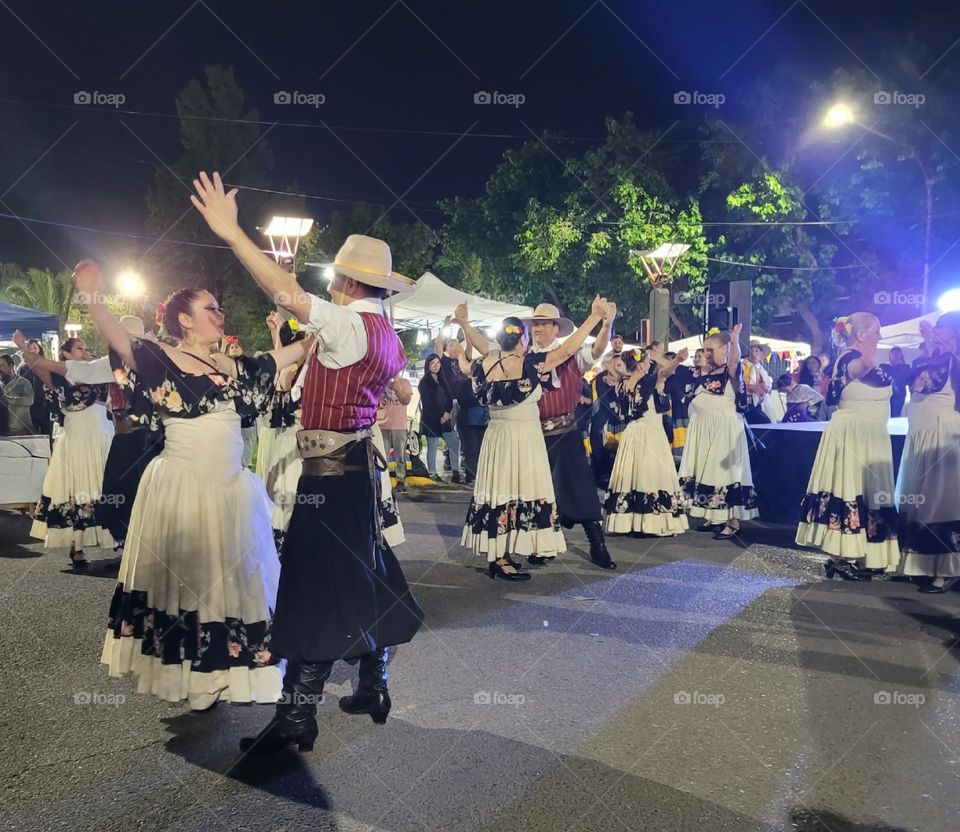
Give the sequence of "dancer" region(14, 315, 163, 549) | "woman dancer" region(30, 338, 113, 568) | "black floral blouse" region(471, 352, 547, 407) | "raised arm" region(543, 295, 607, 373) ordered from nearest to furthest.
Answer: "raised arm" region(543, 295, 607, 373)
"black floral blouse" region(471, 352, 547, 407)
"dancer" region(14, 315, 163, 549)
"woman dancer" region(30, 338, 113, 568)

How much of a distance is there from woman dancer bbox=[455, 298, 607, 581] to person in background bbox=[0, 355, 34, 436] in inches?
318

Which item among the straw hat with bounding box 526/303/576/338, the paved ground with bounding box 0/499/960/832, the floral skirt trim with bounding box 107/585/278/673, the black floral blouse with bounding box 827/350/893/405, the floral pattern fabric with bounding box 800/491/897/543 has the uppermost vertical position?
the straw hat with bounding box 526/303/576/338

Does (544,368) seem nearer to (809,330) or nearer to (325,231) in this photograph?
(809,330)

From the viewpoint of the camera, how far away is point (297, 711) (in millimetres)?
3705

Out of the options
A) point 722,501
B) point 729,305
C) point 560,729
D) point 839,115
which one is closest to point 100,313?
point 560,729

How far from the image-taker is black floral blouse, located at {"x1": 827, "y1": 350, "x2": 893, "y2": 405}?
685 centimetres

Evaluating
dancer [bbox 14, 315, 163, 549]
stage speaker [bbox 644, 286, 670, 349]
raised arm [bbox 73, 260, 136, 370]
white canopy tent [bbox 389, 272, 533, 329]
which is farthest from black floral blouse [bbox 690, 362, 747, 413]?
white canopy tent [bbox 389, 272, 533, 329]

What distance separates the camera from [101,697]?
4.45 metres

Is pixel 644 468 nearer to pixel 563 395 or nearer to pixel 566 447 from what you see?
pixel 566 447

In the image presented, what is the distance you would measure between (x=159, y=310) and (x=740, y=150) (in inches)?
914

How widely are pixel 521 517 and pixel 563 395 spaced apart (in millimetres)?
1167

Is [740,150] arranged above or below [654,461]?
above

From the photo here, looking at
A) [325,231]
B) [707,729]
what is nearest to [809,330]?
[325,231]

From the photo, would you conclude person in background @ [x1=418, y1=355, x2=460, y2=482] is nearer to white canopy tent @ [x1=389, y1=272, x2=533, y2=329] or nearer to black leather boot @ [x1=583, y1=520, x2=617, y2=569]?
white canopy tent @ [x1=389, y1=272, x2=533, y2=329]
